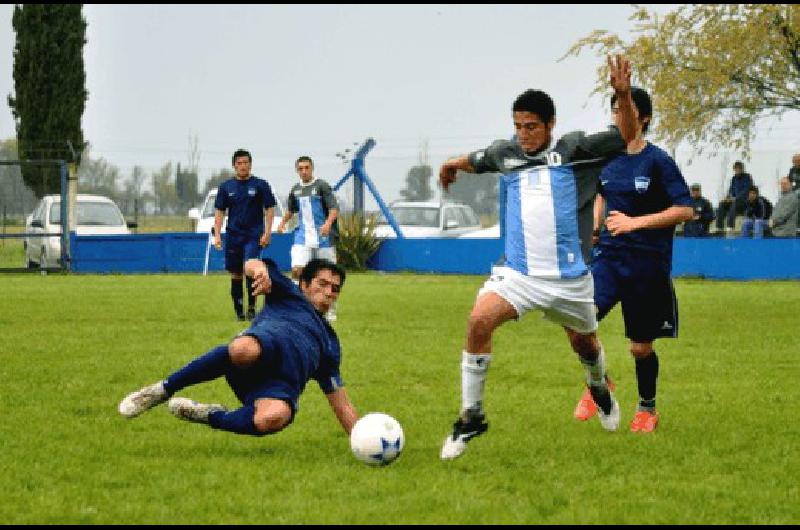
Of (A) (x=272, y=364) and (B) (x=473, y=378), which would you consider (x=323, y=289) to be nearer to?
(A) (x=272, y=364)

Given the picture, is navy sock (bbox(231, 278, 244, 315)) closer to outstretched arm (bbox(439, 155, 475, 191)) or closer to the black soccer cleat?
outstretched arm (bbox(439, 155, 475, 191))

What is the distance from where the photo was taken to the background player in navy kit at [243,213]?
1614 centimetres

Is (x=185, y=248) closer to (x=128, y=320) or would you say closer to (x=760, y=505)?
(x=128, y=320)

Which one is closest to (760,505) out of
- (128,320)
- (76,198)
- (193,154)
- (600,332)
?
(600,332)

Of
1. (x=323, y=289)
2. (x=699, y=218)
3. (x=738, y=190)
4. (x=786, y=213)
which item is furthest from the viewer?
(x=699, y=218)

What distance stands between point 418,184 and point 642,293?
103ft

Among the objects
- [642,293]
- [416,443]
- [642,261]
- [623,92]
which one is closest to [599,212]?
[642,261]

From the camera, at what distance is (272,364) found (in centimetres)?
688

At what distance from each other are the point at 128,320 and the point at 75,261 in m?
13.0

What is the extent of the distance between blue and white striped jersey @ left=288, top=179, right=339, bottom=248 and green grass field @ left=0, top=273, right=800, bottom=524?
2.97 meters

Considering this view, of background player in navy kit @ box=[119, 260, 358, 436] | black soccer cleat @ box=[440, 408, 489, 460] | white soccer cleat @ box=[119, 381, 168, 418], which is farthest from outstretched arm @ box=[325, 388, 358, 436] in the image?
white soccer cleat @ box=[119, 381, 168, 418]

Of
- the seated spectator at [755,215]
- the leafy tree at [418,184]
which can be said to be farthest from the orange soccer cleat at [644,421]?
the leafy tree at [418,184]

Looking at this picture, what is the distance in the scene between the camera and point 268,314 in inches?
281

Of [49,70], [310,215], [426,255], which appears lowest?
[426,255]
